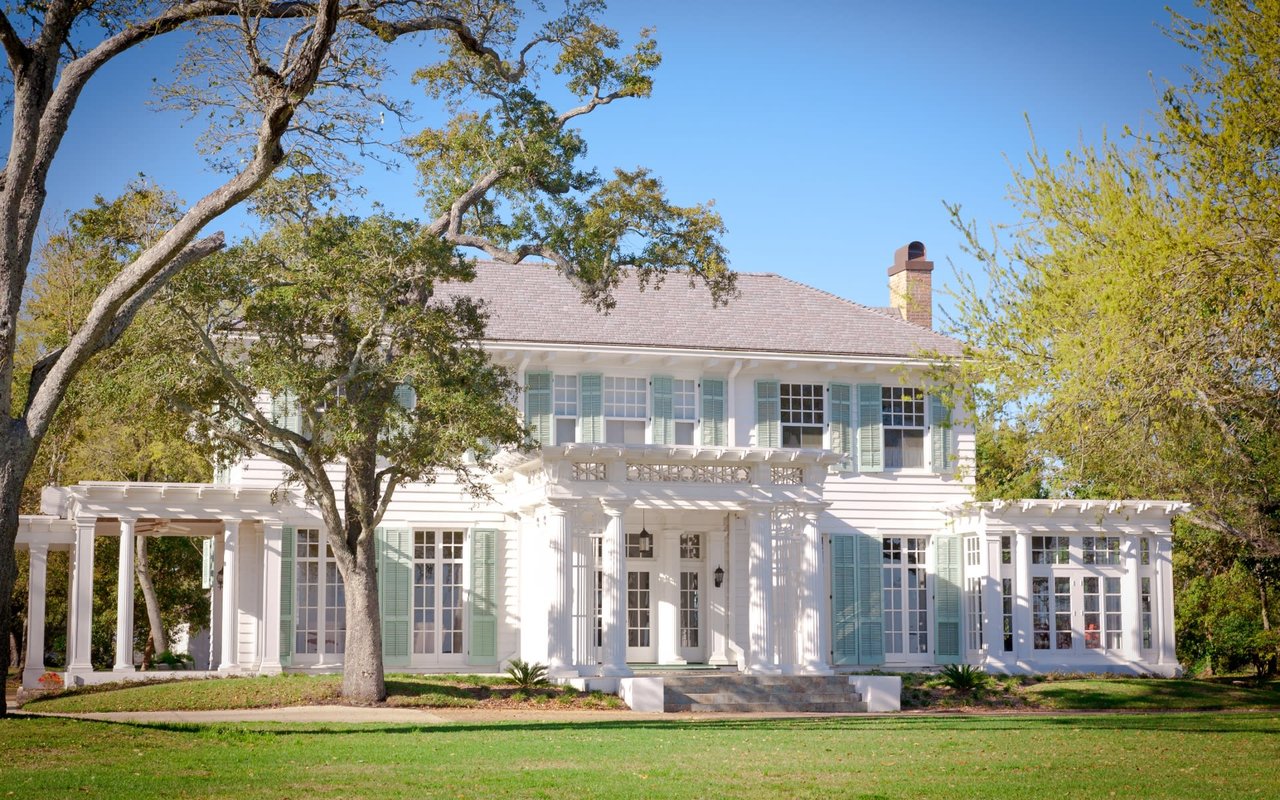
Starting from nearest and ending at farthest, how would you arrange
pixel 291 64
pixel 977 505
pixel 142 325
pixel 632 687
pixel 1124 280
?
pixel 1124 280
pixel 291 64
pixel 142 325
pixel 632 687
pixel 977 505

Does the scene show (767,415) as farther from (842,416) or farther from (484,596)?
(484,596)

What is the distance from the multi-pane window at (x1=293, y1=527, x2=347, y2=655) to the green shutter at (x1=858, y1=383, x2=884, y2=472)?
1061 centimetres

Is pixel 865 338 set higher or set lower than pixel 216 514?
higher

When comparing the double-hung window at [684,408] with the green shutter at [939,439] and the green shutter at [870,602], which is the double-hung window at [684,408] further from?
the green shutter at [939,439]

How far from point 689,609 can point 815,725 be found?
8.96 meters

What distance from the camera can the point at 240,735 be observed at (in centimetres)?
1577

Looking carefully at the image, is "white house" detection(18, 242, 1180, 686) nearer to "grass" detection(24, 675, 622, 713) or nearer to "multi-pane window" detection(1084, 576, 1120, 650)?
"multi-pane window" detection(1084, 576, 1120, 650)

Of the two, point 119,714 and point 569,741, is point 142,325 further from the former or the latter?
point 569,741

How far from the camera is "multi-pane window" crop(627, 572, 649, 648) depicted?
2814 cm

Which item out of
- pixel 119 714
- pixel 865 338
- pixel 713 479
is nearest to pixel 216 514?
pixel 119 714

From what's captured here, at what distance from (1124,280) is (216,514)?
1696 cm

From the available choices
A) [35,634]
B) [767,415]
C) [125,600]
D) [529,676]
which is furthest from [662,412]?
[35,634]

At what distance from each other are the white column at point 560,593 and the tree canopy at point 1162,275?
25.7 ft

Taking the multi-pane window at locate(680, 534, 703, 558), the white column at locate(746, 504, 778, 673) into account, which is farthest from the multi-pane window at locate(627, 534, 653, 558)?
the white column at locate(746, 504, 778, 673)
